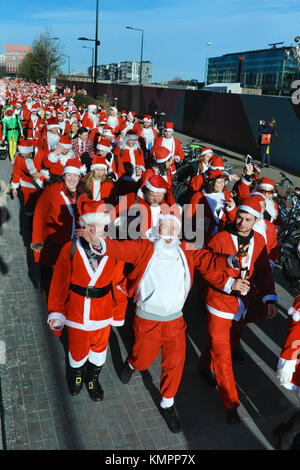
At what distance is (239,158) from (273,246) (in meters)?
14.9

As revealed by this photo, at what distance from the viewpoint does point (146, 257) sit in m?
3.38

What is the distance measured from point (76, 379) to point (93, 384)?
170 mm

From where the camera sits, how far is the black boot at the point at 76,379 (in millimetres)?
3889

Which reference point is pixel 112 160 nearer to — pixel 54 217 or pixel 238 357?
pixel 54 217

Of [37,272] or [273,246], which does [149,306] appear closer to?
[273,246]

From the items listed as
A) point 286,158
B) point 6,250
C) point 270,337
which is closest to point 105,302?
point 270,337

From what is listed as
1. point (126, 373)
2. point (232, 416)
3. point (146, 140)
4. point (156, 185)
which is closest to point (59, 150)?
point (156, 185)

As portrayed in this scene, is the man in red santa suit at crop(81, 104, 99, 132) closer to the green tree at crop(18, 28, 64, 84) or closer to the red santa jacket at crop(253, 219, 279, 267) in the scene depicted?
the red santa jacket at crop(253, 219, 279, 267)

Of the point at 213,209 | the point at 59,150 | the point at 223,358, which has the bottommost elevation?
the point at 223,358

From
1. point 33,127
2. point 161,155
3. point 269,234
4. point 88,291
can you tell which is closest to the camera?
point 88,291

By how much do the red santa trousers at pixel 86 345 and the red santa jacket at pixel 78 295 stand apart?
7 centimetres

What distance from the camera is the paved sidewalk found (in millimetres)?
3480

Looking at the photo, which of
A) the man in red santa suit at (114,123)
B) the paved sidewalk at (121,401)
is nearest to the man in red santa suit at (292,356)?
the paved sidewalk at (121,401)

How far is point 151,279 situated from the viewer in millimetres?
3371
